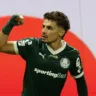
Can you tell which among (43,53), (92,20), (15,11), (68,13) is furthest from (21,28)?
(43,53)

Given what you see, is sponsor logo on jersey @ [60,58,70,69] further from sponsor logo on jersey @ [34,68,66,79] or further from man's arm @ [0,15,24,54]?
man's arm @ [0,15,24,54]

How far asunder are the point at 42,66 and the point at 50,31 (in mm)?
150

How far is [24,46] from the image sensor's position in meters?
1.29

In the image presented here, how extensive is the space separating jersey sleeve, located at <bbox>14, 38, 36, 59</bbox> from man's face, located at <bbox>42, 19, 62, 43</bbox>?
0.06 metres

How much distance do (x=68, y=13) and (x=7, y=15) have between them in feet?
1.20

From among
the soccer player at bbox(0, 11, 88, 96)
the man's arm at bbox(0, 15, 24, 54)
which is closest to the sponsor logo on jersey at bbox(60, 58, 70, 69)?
the soccer player at bbox(0, 11, 88, 96)

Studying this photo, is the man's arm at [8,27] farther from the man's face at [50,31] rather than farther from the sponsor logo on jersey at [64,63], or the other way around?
the sponsor logo on jersey at [64,63]

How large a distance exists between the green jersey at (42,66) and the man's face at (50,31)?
0.16 feet

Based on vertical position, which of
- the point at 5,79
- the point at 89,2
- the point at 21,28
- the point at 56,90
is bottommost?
the point at 5,79

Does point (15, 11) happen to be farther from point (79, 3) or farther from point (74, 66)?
point (74, 66)

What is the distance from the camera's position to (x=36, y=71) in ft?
4.23

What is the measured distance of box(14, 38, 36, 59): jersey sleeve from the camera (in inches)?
50.4

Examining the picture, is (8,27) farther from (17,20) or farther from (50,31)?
(50,31)

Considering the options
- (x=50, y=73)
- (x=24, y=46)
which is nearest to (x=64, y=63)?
(x=50, y=73)
